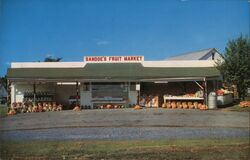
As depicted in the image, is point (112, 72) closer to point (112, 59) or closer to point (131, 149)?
point (112, 59)

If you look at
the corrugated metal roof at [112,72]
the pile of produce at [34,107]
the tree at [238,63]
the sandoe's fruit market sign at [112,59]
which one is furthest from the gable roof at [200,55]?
the pile of produce at [34,107]

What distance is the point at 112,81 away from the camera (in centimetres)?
2878

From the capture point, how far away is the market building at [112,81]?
92.3ft

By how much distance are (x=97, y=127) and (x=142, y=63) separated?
16233mm

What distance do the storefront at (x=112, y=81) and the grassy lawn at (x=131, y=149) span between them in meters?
15.9

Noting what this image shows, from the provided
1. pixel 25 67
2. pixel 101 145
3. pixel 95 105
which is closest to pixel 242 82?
pixel 95 105

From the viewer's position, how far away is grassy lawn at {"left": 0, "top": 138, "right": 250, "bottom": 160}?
374 inches

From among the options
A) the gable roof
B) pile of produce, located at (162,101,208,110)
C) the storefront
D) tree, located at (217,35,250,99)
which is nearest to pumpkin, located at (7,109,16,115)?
the storefront

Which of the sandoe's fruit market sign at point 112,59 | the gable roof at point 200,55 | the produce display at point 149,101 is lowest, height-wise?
the produce display at point 149,101

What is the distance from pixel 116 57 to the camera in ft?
104

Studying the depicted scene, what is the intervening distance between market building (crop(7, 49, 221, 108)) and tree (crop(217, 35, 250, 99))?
2.62 ft

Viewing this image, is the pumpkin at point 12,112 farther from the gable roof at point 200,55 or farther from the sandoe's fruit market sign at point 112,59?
the gable roof at point 200,55

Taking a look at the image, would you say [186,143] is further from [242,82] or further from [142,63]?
[142,63]

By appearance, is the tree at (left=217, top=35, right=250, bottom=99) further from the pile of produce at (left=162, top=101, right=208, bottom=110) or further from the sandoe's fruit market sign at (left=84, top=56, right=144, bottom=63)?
the sandoe's fruit market sign at (left=84, top=56, right=144, bottom=63)
